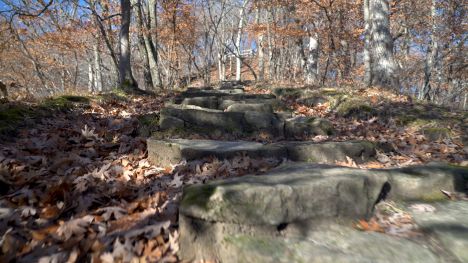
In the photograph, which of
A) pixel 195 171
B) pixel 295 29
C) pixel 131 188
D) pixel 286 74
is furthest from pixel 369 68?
pixel 286 74

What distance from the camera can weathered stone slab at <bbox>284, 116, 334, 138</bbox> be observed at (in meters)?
5.73

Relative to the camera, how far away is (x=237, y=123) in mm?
5762

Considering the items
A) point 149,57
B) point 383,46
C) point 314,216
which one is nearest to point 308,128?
point 314,216

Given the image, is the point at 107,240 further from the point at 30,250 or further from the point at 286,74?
the point at 286,74

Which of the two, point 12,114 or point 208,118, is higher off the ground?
point 12,114

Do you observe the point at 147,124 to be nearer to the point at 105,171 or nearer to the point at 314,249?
the point at 105,171

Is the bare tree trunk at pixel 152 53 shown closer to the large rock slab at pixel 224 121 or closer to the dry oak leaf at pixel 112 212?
the large rock slab at pixel 224 121

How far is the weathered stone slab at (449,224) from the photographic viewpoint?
2.20 metres

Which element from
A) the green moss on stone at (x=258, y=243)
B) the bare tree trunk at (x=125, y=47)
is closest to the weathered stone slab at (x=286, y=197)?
the green moss on stone at (x=258, y=243)

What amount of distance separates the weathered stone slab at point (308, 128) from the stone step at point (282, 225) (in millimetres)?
3204

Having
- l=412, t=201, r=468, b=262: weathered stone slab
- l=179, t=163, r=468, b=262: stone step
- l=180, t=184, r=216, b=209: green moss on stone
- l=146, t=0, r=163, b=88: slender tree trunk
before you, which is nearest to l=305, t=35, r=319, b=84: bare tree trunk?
l=146, t=0, r=163, b=88: slender tree trunk

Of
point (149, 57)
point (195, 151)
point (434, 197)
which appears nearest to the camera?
point (434, 197)

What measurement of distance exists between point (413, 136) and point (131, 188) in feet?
15.4

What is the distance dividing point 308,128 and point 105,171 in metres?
3.65
